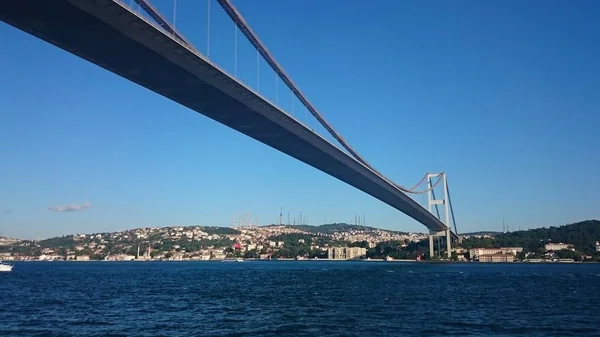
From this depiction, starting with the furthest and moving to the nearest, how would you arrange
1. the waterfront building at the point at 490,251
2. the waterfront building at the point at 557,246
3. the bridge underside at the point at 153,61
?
the waterfront building at the point at 557,246, the waterfront building at the point at 490,251, the bridge underside at the point at 153,61

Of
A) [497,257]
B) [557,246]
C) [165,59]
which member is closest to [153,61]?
[165,59]

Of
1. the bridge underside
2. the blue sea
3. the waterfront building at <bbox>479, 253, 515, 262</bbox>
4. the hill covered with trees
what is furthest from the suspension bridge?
the hill covered with trees

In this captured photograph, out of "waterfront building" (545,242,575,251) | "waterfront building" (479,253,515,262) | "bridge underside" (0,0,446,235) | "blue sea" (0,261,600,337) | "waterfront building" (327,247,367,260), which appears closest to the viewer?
"blue sea" (0,261,600,337)

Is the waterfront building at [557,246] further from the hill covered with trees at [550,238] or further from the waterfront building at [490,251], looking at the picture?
the waterfront building at [490,251]

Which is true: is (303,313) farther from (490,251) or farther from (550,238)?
(550,238)

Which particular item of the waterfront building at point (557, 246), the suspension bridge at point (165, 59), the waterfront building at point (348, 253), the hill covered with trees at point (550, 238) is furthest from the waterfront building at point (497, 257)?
the suspension bridge at point (165, 59)

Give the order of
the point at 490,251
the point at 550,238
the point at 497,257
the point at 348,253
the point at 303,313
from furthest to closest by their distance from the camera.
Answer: the point at 348,253
the point at 550,238
the point at 490,251
the point at 497,257
the point at 303,313

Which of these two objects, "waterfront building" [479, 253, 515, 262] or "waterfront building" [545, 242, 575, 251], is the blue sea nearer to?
"waterfront building" [479, 253, 515, 262]
